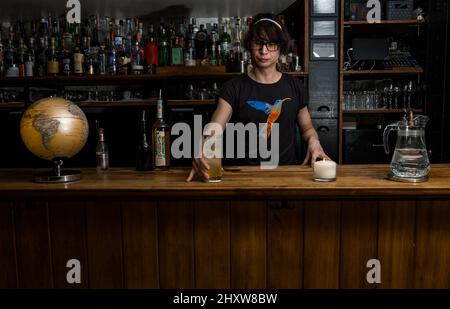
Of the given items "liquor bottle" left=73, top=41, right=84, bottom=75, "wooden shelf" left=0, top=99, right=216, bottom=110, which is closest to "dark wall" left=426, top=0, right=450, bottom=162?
"wooden shelf" left=0, top=99, right=216, bottom=110

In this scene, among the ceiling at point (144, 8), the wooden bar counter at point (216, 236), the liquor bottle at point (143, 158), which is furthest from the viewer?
the ceiling at point (144, 8)

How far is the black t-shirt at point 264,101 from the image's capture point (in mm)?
1993

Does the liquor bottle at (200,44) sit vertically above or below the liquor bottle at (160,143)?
above

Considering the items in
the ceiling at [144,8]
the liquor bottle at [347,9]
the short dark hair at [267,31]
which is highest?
the ceiling at [144,8]

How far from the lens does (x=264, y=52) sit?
185cm

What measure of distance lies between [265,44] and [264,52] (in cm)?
4

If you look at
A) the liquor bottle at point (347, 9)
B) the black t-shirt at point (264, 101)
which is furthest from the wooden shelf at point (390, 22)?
the black t-shirt at point (264, 101)

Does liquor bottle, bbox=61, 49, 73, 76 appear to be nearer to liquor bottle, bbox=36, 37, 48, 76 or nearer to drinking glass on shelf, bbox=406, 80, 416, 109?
liquor bottle, bbox=36, 37, 48, 76

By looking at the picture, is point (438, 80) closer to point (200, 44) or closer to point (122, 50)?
point (200, 44)

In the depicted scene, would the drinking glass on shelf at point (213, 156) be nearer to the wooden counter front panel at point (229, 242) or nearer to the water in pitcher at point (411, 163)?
the wooden counter front panel at point (229, 242)

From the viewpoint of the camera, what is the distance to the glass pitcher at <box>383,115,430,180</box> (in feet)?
4.44

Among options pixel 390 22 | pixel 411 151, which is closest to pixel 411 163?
pixel 411 151
